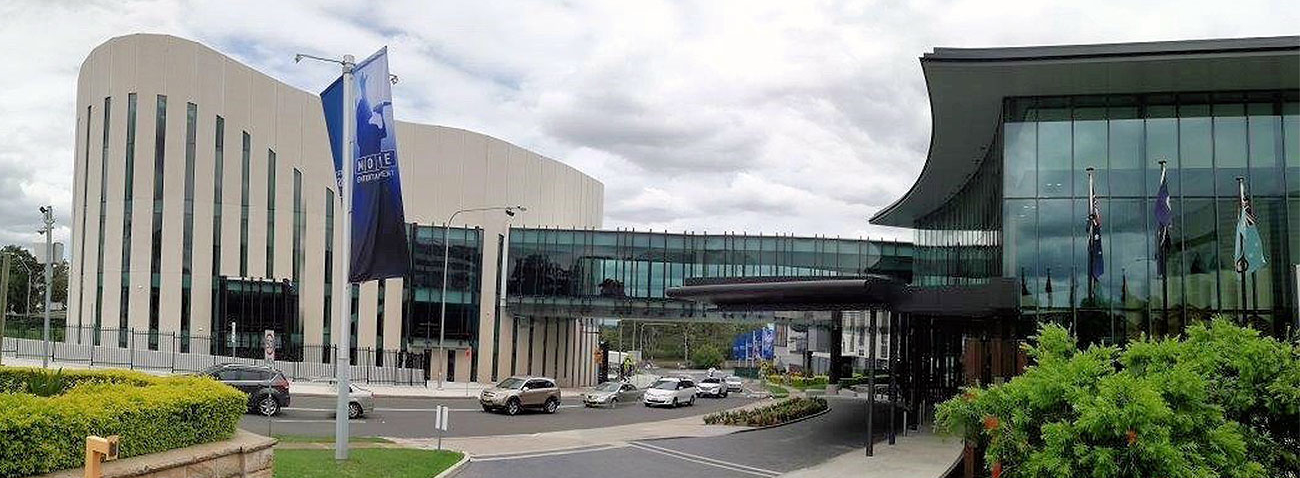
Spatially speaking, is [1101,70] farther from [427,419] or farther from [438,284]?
[438,284]

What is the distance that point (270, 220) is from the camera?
5888cm

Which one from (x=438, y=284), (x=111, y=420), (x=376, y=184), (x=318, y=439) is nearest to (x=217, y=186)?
(x=438, y=284)

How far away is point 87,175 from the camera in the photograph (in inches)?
2274

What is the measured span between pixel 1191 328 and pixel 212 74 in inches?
2139

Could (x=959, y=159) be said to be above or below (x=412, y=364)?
above

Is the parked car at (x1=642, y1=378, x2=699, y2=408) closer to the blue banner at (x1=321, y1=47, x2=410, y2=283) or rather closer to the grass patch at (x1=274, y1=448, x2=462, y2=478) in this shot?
the grass patch at (x1=274, y1=448, x2=462, y2=478)

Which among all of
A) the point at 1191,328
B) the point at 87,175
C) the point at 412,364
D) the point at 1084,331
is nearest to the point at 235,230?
the point at 87,175

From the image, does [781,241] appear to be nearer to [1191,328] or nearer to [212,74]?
[212,74]

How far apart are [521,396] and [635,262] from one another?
27948 mm

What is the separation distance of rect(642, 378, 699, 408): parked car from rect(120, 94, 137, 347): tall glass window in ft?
91.6

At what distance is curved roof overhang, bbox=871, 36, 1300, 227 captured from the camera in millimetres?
26109

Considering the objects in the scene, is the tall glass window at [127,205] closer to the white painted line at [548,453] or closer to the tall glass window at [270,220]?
the tall glass window at [270,220]

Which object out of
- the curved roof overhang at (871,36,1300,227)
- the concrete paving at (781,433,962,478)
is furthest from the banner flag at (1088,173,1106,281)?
the concrete paving at (781,433,962,478)

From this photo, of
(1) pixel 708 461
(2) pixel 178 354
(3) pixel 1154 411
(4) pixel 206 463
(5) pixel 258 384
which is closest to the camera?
(3) pixel 1154 411
